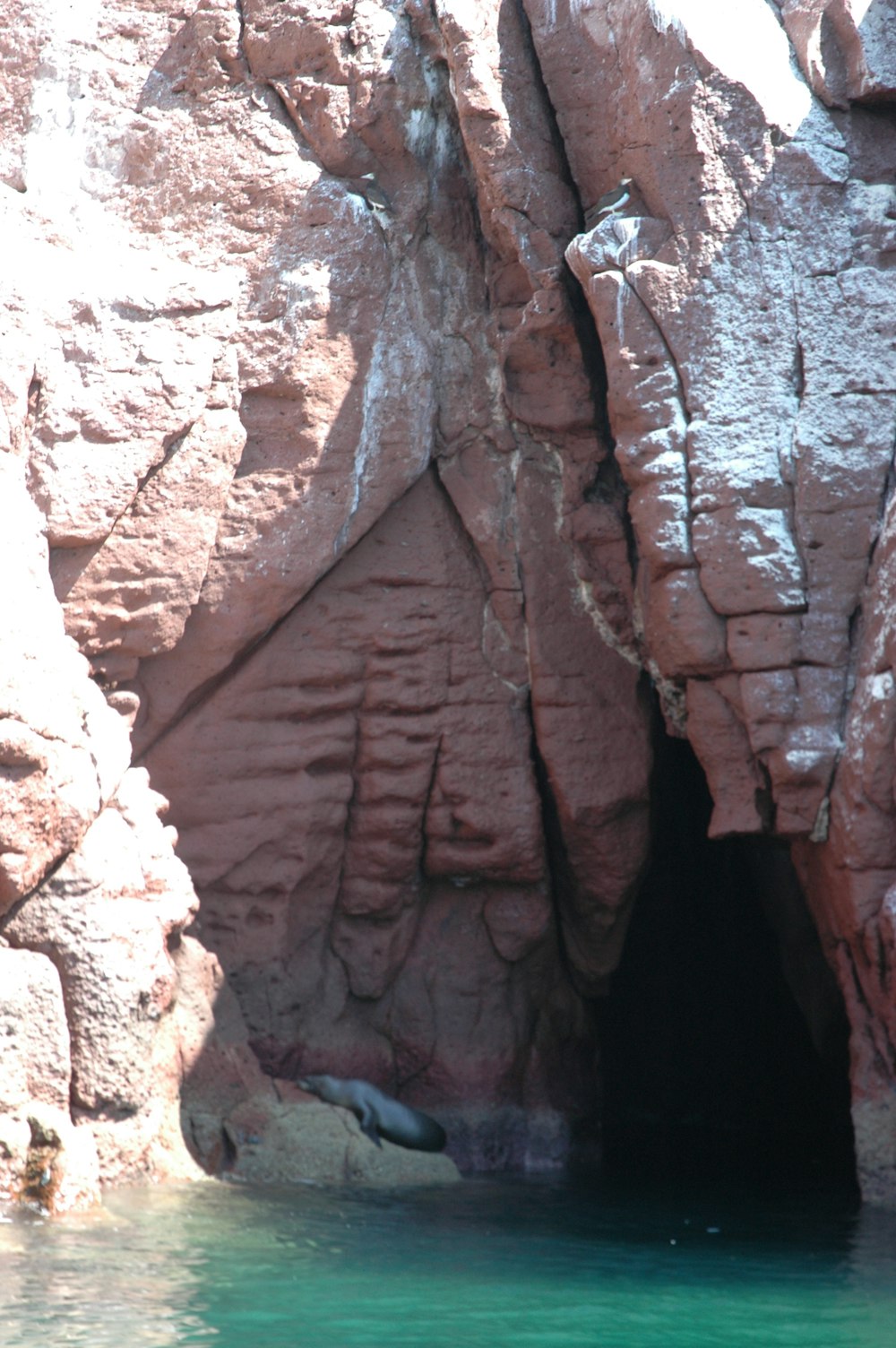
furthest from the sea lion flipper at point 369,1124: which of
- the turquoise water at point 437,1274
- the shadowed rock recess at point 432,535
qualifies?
the turquoise water at point 437,1274

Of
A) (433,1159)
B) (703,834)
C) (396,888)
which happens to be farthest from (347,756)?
(703,834)

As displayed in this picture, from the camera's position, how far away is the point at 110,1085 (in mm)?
6539

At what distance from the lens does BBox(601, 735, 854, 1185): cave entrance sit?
30.6 feet

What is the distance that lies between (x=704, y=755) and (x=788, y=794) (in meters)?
0.50

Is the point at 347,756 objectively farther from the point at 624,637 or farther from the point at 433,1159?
the point at 433,1159

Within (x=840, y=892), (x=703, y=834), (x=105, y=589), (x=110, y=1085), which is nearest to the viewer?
(x=110, y=1085)

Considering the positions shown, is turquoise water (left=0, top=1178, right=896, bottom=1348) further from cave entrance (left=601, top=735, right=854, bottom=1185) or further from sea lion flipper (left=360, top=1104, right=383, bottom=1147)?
cave entrance (left=601, top=735, right=854, bottom=1185)

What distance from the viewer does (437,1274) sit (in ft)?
17.7

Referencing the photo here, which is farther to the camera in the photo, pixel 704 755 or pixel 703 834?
pixel 703 834

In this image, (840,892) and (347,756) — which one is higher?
(347,756)

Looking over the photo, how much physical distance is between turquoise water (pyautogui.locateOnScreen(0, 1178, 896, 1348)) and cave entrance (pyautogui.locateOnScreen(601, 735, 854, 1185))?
2.33 metres

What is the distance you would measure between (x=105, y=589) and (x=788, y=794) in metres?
3.50

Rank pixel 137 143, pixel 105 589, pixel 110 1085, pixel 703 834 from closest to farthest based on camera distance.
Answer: pixel 110 1085 → pixel 105 589 → pixel 137 143 → pixel 703 834

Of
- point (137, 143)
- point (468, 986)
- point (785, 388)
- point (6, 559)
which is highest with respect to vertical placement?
point (137, 143)
